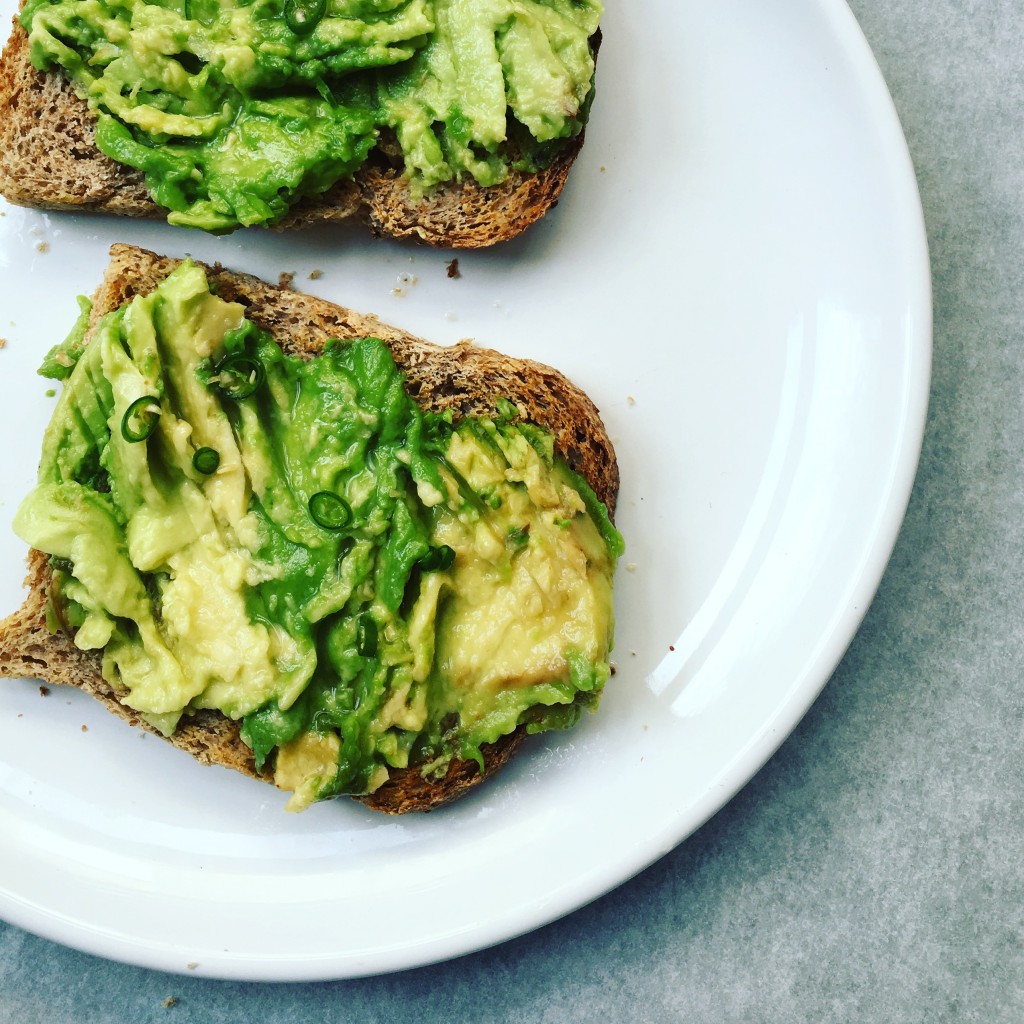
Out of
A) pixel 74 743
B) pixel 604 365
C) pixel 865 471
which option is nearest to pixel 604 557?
pixel 604 365

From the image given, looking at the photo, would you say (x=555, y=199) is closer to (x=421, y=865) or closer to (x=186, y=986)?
(x=421, y=865)

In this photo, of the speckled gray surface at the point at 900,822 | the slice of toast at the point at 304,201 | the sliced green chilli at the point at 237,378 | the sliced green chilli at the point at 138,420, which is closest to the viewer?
the sliced green chilli at the point at 138,420

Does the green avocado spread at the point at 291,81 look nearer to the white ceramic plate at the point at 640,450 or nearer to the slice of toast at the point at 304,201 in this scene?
the slice of toast at the point at 304,201

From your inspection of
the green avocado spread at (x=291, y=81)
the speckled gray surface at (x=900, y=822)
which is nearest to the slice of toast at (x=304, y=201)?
the green avocado spread at (x=291, y=81)

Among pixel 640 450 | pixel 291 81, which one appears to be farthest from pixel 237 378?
pixel 640 450

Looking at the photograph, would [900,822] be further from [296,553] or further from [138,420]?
[138,420]
